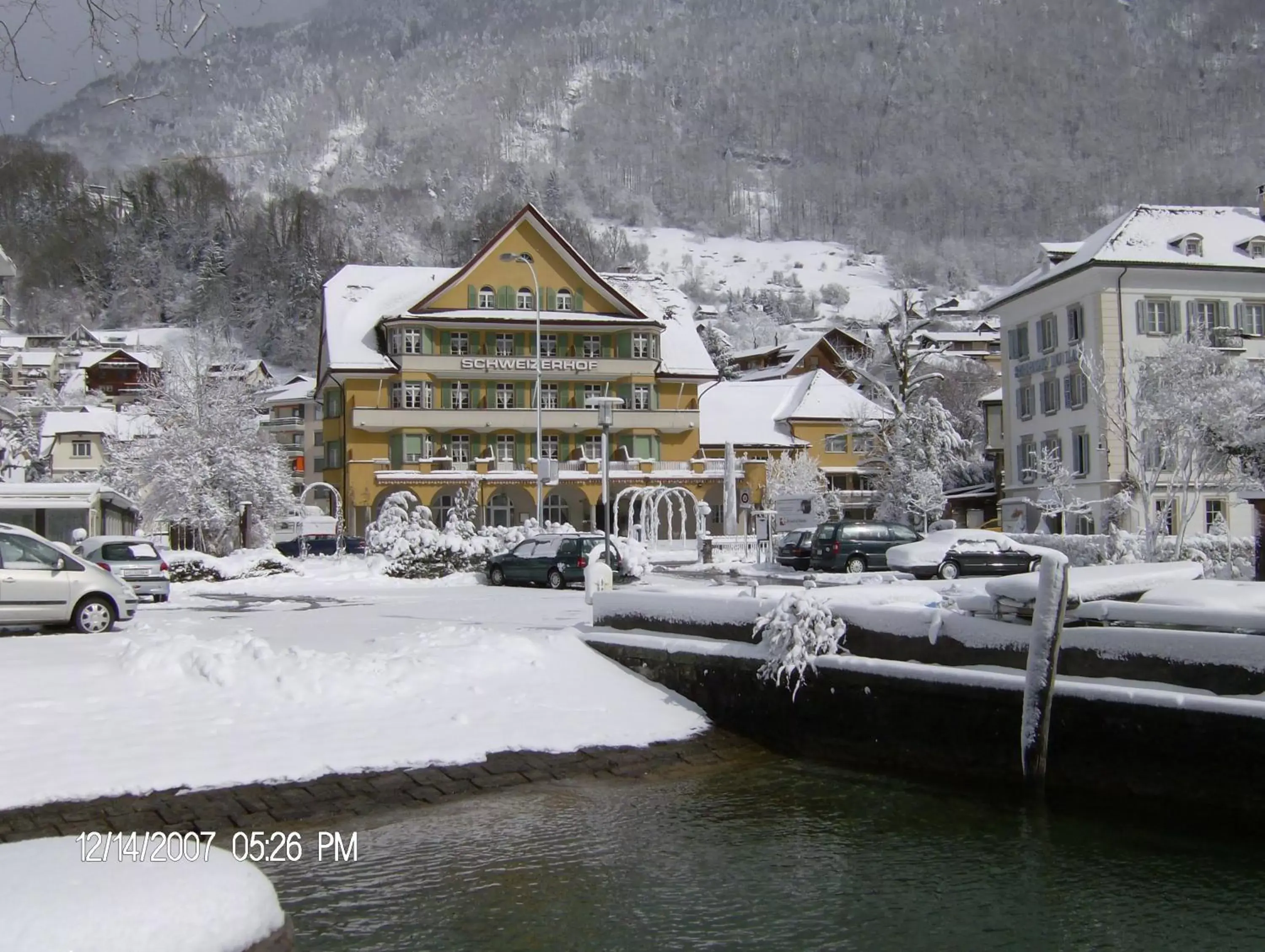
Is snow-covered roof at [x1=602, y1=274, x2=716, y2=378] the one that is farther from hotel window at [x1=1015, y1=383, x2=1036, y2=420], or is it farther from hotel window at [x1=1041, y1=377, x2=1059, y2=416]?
hotel window at [x1=1041, y1=377, x2=1059, y2=416]

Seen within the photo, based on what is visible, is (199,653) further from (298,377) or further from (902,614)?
(298,377)

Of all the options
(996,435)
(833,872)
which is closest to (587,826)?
(833,872)

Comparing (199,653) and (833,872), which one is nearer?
(833,872)

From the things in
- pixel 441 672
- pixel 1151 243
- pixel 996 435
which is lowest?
pixel 441 672

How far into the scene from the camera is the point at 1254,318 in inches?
1956

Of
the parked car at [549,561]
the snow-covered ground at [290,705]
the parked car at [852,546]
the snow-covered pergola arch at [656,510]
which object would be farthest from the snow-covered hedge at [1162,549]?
the snow-covered ground at [290,705]

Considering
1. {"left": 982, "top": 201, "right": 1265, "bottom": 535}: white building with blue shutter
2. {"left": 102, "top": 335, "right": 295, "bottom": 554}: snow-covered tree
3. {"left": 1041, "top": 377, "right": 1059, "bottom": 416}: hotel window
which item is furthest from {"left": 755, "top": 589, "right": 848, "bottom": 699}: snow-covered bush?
→ {"left": 1041, "top": 377, "right": 1059, "bottom": 416}: hotel window

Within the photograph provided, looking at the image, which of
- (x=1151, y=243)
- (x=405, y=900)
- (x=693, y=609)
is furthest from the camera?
(x=1151, y=243)

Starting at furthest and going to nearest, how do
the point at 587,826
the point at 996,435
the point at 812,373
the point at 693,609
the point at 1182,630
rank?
the point at 812,373 → the point at 996,435 → the point at 693,609 → the point at 1182,630 → the point at 587,826

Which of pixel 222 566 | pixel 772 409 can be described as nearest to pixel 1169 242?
pixel 772 409

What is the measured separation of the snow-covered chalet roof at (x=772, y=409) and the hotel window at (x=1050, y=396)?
16538 millimetres

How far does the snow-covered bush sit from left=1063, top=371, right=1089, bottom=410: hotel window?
122 feet

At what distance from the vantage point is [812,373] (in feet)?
258

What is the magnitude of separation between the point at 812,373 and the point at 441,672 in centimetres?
6515
